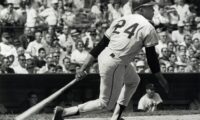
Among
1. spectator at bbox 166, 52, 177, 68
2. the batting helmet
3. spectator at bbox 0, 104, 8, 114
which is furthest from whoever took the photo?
spectator at bbox 166, 52, 177, 68

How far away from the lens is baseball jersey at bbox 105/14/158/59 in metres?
6.43

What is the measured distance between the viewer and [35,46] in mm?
12320

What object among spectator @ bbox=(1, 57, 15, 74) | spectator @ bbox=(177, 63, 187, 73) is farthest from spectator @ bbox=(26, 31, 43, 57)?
spectator @ bbox=(177, 63, 187, 73)

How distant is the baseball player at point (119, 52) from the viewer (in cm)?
646

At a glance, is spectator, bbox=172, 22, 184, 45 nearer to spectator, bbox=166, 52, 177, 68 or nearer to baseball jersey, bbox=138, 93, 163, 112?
spectator, bbox=166, 52, 177, 68

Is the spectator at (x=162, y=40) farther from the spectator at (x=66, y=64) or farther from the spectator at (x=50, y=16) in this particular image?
the spectator at (x=50, y=16)

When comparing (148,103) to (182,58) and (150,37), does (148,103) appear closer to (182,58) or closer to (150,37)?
(182,58)

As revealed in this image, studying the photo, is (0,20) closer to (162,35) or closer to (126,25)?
(162,35)

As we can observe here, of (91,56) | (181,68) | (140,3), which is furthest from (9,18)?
(140,3)

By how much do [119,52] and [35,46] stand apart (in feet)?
19.8

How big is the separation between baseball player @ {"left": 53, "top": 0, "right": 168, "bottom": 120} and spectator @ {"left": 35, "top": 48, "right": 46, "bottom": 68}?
16.4 feet

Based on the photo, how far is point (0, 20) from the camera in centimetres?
1295

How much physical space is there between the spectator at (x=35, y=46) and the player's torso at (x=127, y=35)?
18.6 ft

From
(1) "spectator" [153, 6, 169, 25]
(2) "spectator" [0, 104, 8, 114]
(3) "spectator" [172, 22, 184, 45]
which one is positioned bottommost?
(2) "spectator" [0, 104, 8, 114]
